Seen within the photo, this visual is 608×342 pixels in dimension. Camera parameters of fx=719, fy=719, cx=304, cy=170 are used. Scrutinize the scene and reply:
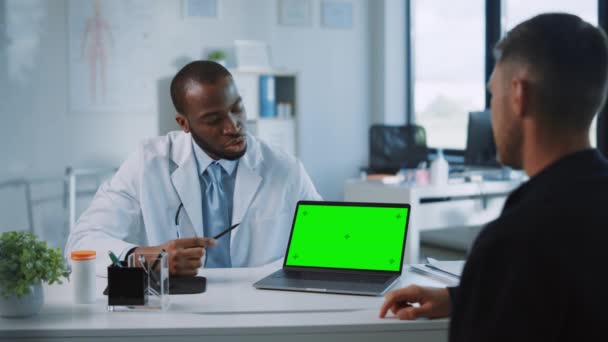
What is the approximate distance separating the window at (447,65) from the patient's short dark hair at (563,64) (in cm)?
512

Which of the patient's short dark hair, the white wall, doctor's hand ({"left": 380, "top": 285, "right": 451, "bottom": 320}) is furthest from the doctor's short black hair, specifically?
the white wall

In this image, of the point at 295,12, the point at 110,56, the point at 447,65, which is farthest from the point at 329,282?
the point at 447,65

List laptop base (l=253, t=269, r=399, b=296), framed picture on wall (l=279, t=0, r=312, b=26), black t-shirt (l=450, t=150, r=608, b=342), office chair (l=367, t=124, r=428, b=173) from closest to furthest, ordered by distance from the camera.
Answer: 1. black t-shirt (l=450, t=150, r=608, b=342)
2. laptop base (l=253, t=269, r=399, b=296)
3. office chair (l=367, t=124, r=428, b=173)
4. framed picture on wall (l=279, t=0, r=312, b=26)

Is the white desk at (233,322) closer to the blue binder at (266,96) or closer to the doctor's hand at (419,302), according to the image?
the doctor's hand at (419,302)

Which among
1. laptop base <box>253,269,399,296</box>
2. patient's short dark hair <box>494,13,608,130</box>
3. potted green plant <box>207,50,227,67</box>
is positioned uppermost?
potted green plant <box>207,50,227,67</box>

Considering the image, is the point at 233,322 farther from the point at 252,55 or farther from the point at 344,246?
the point at 252,55

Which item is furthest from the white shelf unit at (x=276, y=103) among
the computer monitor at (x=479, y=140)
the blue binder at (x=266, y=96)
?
the computer monitor at (x=479, y=140)

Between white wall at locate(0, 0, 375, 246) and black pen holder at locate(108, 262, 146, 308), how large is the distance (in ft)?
12.5

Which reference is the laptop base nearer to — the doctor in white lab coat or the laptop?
the laptop

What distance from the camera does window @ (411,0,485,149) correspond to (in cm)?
610

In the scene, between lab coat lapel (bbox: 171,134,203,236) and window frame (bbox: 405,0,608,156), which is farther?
window frame (bbox: 405,0,608,156)

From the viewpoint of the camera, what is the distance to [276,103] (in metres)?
6.21

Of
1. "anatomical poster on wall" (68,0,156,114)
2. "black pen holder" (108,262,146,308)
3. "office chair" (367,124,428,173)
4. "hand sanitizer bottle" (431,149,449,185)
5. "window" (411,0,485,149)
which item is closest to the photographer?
"black pen holder" (108,262,146,308)

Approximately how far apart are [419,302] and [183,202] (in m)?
1.02
